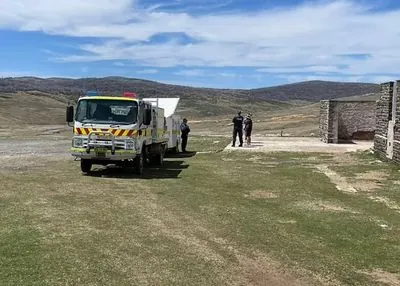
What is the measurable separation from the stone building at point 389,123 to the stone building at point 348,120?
336 inches

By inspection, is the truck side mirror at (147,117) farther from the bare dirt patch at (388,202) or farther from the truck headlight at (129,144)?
the bare dirt patch at (388,202)

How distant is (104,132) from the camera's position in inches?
658

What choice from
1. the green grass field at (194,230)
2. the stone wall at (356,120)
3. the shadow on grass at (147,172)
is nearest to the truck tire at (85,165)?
the shadow on grass at (147,172)

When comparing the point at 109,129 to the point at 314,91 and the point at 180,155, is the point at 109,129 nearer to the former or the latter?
the point at 180,155

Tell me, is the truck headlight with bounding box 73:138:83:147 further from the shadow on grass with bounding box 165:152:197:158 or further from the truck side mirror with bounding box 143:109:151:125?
the shadow on grass with bounding box 165:152:197:158

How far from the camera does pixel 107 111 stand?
17.1 metres

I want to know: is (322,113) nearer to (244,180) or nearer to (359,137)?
(359,137)

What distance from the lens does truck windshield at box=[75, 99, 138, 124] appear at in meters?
17.0

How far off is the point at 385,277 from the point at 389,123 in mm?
16129

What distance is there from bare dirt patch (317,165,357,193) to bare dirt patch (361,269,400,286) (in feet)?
24.2

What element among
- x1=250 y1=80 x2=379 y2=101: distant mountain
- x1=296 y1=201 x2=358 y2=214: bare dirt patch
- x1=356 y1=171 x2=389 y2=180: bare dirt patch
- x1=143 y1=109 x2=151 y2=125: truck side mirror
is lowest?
x1=296 y1=201 x2=358 y2=214: bare dirt patch

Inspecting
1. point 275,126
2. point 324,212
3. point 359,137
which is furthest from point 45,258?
point 275,126

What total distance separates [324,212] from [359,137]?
24.1 metres

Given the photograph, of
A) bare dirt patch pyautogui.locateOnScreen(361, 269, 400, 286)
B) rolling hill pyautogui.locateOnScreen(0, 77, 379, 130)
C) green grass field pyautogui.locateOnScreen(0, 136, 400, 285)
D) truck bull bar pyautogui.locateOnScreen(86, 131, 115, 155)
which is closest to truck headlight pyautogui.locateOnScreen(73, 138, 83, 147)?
truck bull bar pyautogui.locateOnScreen(86, 131, 115, 155)
